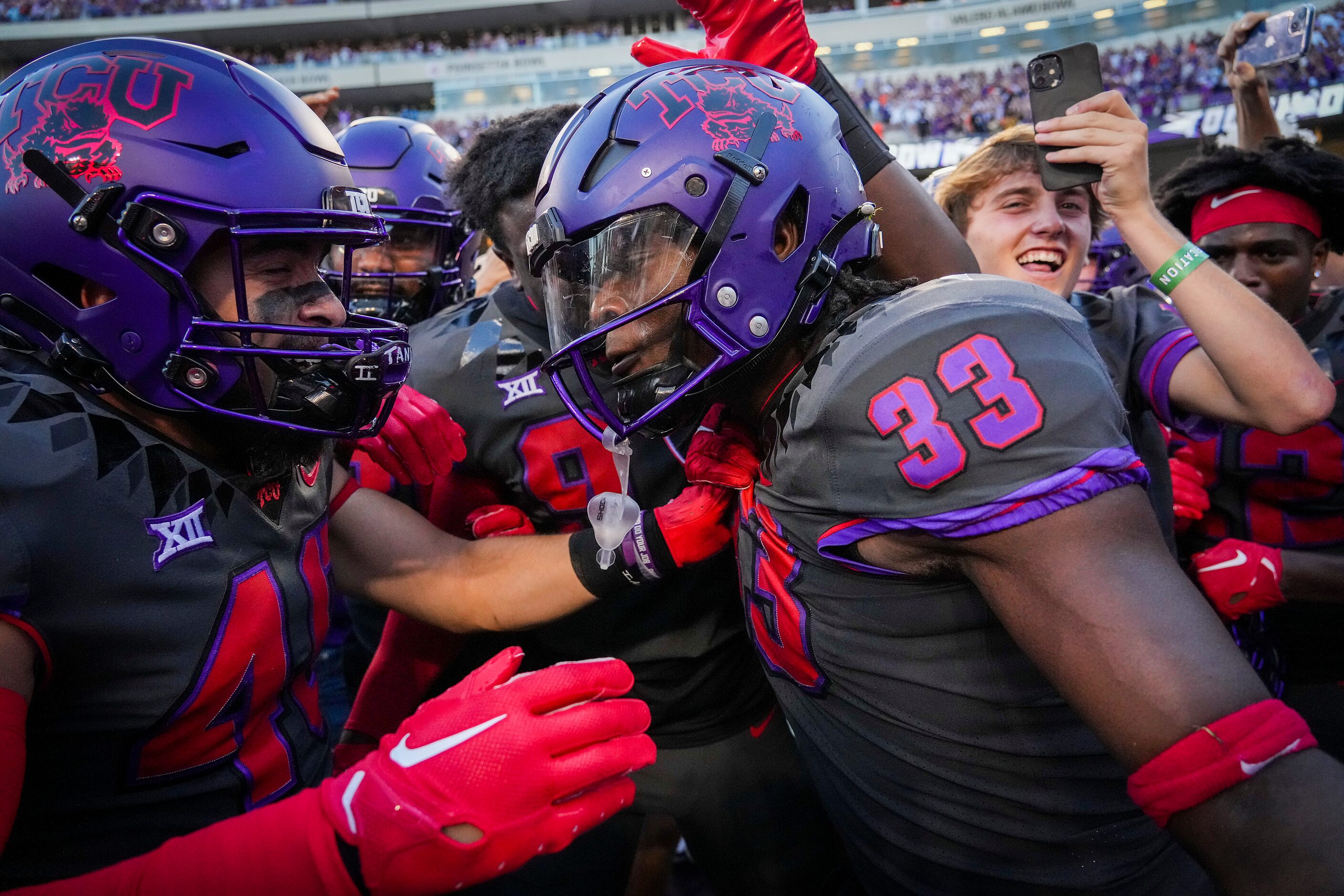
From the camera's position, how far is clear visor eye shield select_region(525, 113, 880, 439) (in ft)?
5.13

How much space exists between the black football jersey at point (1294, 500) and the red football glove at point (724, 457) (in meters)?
1.85

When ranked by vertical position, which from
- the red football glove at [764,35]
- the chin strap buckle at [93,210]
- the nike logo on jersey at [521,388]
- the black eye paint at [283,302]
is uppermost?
the red football glove at [764,35]


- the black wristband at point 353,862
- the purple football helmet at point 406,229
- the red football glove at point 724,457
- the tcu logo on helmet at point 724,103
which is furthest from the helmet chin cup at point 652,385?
the purple football helmet at point 406,229

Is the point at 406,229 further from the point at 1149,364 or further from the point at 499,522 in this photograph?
the point at 1149,364

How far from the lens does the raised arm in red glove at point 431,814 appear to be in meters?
1.13

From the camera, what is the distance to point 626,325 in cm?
166

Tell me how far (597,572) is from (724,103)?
1083mm

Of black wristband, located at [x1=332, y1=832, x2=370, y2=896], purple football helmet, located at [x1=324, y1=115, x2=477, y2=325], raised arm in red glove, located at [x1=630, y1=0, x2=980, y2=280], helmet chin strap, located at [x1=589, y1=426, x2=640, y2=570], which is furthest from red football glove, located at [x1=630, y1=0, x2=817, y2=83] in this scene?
black wristband, located at [x1=332, y1=832, x2=370, y2=896]

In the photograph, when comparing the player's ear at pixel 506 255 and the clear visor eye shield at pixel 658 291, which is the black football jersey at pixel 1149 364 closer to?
the clear visor eye shield at pixel 658 291

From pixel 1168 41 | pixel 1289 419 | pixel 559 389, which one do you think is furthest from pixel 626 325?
pixel 1168 41

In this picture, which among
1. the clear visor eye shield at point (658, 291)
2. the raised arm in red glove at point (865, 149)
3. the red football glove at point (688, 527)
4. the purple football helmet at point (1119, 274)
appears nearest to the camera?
the clear visor eye shield at point (658, 291)

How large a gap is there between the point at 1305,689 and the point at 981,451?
93.6 inches

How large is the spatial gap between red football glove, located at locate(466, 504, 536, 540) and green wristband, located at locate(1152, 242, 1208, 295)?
5.64 ft

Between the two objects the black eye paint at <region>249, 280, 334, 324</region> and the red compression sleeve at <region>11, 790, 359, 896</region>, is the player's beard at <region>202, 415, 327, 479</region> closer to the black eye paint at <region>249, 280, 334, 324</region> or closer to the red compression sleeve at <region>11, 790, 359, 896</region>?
the black eye paint at <region>249, 280, 334, 324</region>
